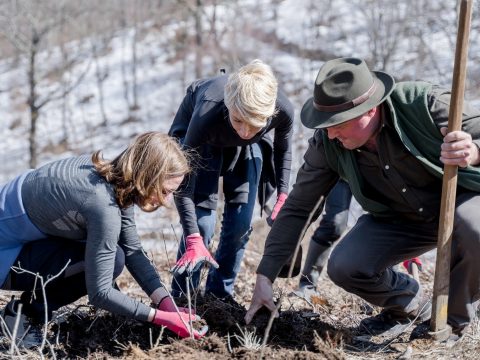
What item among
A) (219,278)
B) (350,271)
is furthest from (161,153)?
(219,278)

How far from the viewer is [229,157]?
377 cm

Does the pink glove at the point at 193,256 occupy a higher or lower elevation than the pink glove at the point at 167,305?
higher

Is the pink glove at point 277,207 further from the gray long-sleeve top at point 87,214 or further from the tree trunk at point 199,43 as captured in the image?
the tree trunk at point 199,43

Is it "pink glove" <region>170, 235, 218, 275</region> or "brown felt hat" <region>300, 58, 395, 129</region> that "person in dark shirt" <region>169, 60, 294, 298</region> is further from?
"brown felt hat" <region>300, 58, 395, 129</region>

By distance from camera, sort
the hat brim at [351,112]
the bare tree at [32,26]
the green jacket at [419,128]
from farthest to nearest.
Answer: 1. the bare tree at [32,26]
2. the green jacket at [419,128]
3. the hat brim at [351,112]

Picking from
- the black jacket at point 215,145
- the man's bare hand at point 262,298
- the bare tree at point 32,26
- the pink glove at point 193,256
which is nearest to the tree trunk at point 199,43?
the bare tree at point 32,26

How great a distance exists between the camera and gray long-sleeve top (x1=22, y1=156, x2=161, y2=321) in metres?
2.78

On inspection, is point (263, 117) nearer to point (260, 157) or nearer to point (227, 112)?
point (227, 112)

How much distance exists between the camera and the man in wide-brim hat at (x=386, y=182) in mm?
2822

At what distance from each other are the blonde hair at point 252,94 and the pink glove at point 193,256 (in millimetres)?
746

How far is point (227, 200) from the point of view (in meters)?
3.91

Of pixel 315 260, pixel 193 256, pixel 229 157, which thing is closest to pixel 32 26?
pixel 315 260

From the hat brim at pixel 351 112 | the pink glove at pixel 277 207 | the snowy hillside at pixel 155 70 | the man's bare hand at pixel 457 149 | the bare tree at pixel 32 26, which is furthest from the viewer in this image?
the snowy hillside at pixel 155 70

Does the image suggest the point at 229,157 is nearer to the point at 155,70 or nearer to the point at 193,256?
the point at 193,256
